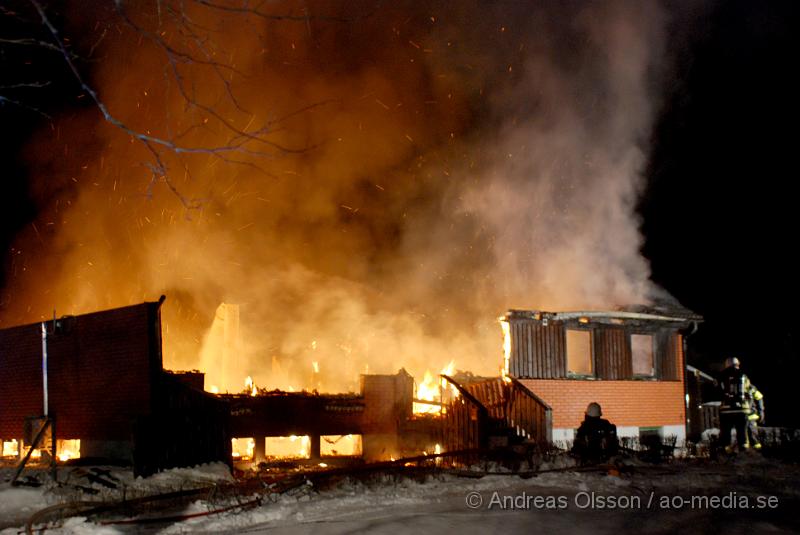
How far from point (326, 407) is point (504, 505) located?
10841 mm

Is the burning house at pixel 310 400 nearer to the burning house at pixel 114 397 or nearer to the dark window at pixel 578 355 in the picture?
the burning house at pixel 114 397

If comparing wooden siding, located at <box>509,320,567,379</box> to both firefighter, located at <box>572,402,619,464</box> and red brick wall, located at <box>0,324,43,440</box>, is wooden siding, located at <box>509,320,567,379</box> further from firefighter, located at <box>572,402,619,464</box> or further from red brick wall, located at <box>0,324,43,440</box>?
red brick wall, located at <box>0,324,43,440</box>

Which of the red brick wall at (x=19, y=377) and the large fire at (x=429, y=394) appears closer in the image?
the red brick wall at (x=19, y=377)

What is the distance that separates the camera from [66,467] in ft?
38.4

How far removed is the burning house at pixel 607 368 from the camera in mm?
17859

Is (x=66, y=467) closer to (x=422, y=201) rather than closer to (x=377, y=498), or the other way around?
(x=377, y=498)

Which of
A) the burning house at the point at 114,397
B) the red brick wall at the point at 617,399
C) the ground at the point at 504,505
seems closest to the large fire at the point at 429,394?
the red brick wall at the point at 617,399

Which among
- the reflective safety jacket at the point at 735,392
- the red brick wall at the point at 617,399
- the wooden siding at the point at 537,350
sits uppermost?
the wooden siding at the point at 537,350

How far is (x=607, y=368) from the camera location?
18.8 metres

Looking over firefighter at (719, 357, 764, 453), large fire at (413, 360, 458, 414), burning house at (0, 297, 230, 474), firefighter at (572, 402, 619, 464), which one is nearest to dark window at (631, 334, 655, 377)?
large fire at (413, 360, 458, 414)

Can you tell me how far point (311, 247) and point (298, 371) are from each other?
770cm

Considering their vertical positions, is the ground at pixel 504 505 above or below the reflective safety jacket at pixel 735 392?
below

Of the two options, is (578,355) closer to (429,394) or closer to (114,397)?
(429,394)

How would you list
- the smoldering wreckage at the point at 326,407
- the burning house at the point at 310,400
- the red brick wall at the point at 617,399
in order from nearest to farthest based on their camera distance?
the smoldering wreckage at the point at 326,407 < the burning house at the point at 310,400 < the red brick wall at the point at 617,399
